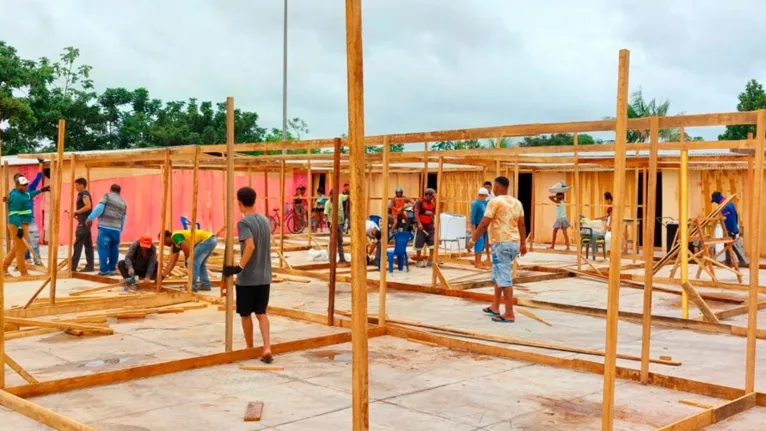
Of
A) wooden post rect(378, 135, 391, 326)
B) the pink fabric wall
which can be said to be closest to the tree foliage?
the pink fabric wall

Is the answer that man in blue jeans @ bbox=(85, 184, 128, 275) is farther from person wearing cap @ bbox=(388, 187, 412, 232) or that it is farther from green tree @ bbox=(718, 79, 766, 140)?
green tree @ bbox=(718, 79, 766, 140)

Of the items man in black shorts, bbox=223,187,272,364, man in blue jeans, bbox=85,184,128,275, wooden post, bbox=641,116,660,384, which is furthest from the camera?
man in blue jeans, bbox=85,184,128,275

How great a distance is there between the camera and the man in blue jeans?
47.2 ft

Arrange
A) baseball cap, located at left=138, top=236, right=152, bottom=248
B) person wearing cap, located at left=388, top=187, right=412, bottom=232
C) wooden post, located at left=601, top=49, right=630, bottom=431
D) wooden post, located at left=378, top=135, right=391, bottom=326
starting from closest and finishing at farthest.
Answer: wooden post, located at left=601, top=49, right=630, bottom=431
wooden post, located at left=378, top=135, right=391, bottom=326
baseball cap, located at left=138, top=236, right=152, bottom=248
person wearing cap, located at left=388, top=187, right=412, bottom=232

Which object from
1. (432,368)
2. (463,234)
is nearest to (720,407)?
(432,368)

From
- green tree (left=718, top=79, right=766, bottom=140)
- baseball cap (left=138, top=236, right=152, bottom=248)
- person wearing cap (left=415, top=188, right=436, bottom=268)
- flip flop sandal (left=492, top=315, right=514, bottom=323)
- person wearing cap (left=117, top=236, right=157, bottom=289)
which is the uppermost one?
green tree (left=718, top=79, right=766, bottom=140)

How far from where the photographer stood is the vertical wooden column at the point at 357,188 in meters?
4.12

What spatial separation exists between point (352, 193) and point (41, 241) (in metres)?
21.0

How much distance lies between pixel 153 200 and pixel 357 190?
21.5 m

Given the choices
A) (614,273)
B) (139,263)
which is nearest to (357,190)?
(614,273)

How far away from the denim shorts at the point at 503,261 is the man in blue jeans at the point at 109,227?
7501 mm

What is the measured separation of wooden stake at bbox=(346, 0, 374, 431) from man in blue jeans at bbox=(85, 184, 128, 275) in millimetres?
11113

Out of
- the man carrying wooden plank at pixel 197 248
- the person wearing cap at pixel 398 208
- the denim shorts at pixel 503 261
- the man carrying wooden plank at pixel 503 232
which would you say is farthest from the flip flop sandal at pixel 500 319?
the person wearing cap at pixel 398 208

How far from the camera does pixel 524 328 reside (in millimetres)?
9883
